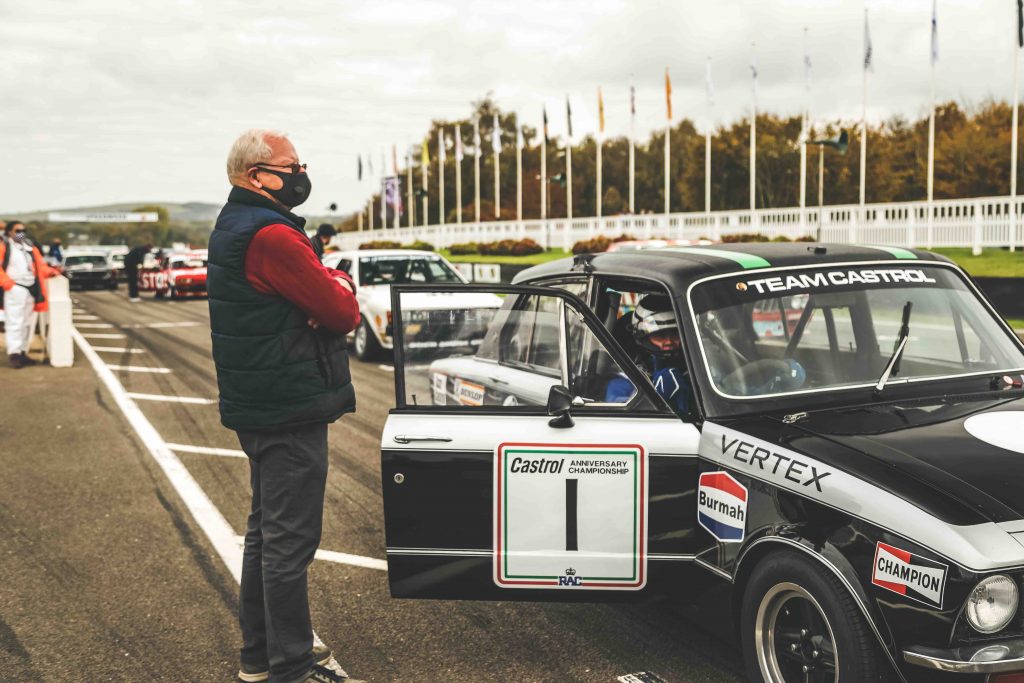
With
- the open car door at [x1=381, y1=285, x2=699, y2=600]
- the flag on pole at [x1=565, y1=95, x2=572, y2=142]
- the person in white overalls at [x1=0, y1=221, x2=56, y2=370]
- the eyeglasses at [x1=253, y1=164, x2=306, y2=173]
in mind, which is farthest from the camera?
the flag on pole at [x1=565, y1=95, x2=572, y2=142]

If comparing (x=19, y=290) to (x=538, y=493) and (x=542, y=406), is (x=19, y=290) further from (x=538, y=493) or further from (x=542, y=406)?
(x=538, y=493)

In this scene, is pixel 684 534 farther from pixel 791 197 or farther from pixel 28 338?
pixel 791 197

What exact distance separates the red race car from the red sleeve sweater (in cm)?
2989

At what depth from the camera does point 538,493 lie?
12.3 ft

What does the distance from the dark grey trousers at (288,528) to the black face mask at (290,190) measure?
0.81 meters

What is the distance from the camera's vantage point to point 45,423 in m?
9.77

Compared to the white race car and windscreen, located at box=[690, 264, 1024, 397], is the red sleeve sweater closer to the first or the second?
windscreen, located at box=[690, 264, 1024, 397]

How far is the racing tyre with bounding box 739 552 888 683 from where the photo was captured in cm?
292

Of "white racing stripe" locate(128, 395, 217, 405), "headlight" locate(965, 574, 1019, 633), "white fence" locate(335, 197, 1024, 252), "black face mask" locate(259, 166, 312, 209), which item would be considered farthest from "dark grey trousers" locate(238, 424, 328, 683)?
"white fence" locate(335, 197, 1024, 252)

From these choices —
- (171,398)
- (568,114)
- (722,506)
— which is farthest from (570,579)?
(568,114)

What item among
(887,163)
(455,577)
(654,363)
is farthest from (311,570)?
(887,163)

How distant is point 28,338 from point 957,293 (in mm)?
13586

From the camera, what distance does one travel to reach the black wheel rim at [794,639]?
3.10 metres

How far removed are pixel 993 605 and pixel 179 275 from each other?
3236 cm
